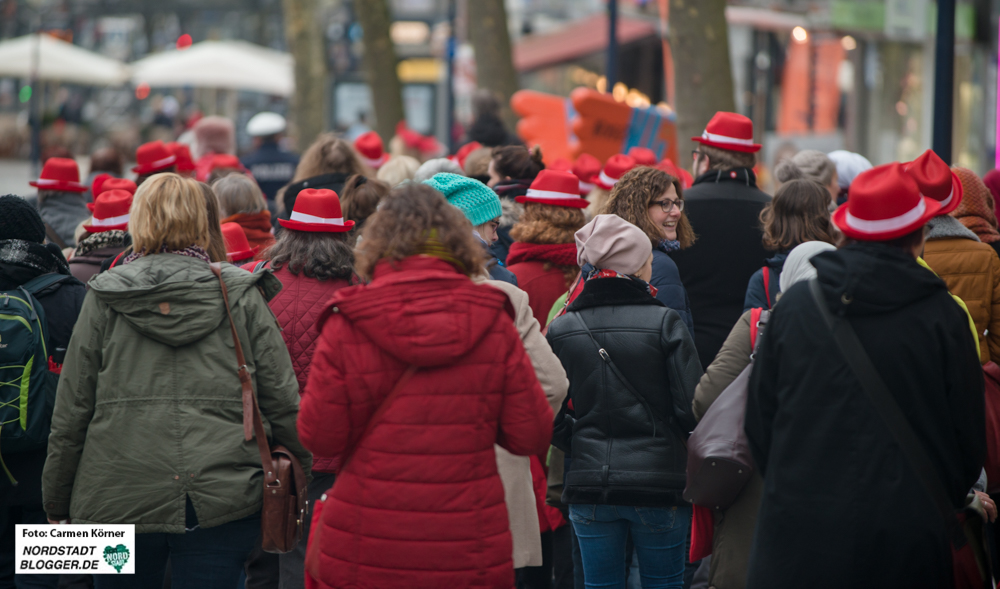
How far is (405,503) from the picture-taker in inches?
128

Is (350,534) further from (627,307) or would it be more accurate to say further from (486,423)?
(627,307)

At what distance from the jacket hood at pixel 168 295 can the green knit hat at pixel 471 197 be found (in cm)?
134

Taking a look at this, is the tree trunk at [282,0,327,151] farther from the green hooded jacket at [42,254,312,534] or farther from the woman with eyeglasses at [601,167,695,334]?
the green hooded jacket at [42,254,312,534]

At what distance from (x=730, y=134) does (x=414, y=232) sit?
308cm

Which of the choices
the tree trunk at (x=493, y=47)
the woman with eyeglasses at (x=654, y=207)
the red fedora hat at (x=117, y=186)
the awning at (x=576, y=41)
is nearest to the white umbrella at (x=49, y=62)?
the awning at (x=576, y=41)

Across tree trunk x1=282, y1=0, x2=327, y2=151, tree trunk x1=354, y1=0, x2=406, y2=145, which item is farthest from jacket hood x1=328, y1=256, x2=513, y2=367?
tree trunk x1=282, y1=0, x2=327, y2=151

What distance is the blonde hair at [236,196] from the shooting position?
633 cm

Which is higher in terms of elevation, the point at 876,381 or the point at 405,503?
the point at 876,381

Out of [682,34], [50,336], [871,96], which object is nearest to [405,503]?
[50,336]

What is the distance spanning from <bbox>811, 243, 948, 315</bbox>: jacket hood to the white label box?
2432 mm

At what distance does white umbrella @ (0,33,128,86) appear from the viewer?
79.8ft

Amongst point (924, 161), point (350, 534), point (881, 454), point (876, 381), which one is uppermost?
point (924, 161)

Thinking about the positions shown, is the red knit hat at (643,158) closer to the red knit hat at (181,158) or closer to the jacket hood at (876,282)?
the red knit hat at (181,158)

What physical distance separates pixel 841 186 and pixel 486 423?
447 centimetres
